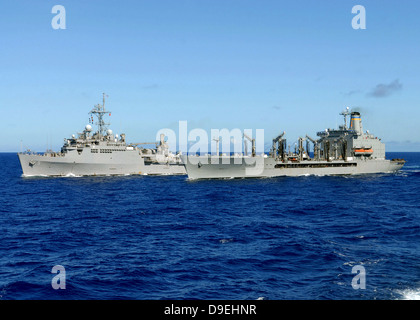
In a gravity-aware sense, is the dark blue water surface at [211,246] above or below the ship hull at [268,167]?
below

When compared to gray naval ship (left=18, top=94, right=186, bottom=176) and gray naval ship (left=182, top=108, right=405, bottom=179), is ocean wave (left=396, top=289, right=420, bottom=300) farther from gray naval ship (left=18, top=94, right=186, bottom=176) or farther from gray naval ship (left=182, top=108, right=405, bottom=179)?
gray naval ship (left=18, top=94, right=186, bottom=176)

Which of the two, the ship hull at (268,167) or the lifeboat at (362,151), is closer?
the ship hull at (268,167)

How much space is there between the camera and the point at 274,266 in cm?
1986

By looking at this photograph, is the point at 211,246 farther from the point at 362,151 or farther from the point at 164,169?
the point at 362,151

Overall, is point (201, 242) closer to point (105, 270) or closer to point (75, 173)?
point (105, 270)

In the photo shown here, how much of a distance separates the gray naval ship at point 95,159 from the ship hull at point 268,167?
701 inches

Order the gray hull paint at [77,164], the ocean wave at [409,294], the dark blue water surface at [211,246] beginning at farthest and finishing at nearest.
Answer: the gray hull paint at [77,164] < the dark blue water surface at [211,246] < the ocean wave at [409,294]

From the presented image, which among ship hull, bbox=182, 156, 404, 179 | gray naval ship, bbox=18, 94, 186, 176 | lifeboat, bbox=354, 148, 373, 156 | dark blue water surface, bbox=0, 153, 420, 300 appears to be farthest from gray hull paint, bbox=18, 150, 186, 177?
lifeboat, bbox=354, 148, 373, 156

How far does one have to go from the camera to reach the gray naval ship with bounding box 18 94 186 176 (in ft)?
234

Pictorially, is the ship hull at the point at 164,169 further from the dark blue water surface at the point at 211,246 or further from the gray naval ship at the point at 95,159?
the dark blue water surface at the point at 211,246

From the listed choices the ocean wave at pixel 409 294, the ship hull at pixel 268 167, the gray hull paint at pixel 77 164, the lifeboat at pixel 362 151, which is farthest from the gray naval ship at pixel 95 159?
the ocean wave at pixel 409 294

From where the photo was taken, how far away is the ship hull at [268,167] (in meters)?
65.4

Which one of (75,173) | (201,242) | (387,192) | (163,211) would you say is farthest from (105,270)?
(75,173)

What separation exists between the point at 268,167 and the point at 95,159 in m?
35.6
